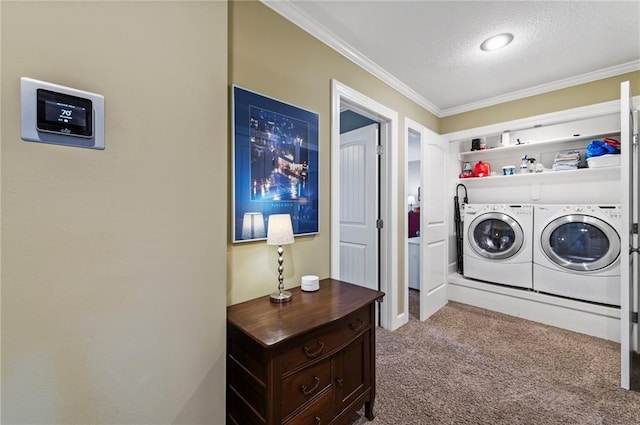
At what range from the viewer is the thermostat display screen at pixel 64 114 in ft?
2.35

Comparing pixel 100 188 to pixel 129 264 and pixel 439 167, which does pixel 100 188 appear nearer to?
pixel 129 264

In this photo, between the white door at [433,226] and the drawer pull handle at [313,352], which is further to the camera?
the white door at [433,226]

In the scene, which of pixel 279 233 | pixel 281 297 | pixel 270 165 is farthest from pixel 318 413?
pixel 270 165

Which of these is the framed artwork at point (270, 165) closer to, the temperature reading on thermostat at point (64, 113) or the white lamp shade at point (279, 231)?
the white lamp shade at point (279, 231)

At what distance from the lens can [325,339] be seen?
124 cm

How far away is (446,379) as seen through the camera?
189 centimetres

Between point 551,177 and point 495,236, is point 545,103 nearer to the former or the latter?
point 551,177

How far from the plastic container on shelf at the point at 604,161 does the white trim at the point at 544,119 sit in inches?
16.3

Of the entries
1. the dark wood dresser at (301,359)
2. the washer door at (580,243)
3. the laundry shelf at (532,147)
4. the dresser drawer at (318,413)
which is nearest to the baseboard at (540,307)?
the washer door at (580,243)

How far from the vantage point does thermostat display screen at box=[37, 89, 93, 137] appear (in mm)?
718

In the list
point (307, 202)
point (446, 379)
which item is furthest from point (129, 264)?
point (446, 379)

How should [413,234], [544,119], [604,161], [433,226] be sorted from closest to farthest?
[604,161] → [544,119] → [433,226] → [413,234]

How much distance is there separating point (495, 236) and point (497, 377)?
180 cm

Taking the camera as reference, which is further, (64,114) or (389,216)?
(389,216)
